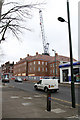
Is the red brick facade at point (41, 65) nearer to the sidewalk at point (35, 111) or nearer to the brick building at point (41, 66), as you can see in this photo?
the brick building at point (41, 66)

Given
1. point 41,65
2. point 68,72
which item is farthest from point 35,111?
point 41,65

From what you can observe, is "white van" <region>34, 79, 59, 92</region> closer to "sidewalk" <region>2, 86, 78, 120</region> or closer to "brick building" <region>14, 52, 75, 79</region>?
"sidewalk" <region>2, 86, 78, 120</region>

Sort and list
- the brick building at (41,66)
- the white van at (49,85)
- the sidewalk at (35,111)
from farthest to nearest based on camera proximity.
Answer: the brick building at (41,66), the white van at (49,85), the sidewalk at (35,111)

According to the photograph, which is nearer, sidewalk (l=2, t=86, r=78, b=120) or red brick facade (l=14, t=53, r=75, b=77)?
sidewalk (l=2, t=86, r=78, b=120)

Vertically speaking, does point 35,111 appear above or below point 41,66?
below

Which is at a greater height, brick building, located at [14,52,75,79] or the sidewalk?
brick building, located at [14,52,75,79]

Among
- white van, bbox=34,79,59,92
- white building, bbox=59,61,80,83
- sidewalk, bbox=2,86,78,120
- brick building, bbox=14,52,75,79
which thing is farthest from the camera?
brick building, bbox=14,52,75,79

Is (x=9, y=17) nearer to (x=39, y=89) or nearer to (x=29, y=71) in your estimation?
(x=39, y=89)

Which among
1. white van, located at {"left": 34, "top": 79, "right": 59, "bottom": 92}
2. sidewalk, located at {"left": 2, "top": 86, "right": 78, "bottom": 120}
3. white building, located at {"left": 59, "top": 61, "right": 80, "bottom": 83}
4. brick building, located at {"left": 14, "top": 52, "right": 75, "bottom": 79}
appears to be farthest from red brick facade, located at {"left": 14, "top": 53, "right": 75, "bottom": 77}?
sidewalk, located at {"left": 2, "top": 86, "right": 78, "bottom": 120}

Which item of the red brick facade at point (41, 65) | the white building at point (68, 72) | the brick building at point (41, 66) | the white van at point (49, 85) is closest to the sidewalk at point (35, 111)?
the white van at point (49, 85)

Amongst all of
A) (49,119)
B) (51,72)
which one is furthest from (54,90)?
(51,72)

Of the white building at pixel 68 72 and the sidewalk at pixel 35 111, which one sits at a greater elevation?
the white building at pixel 68 72

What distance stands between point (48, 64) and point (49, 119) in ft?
211

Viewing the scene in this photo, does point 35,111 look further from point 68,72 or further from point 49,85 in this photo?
point 68,72
